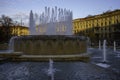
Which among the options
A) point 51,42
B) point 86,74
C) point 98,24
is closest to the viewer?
point 86,74

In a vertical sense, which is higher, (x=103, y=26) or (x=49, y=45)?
(x=103, y=26)

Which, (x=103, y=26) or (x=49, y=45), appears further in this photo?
(x=103, y=26)

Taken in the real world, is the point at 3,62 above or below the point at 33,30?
below

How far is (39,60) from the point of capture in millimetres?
16000

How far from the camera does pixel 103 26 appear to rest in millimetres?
99250

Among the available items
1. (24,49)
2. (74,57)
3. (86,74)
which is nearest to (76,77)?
(86,74)

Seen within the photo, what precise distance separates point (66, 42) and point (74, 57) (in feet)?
6.93

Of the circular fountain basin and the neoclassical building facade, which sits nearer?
the circular fountain basin

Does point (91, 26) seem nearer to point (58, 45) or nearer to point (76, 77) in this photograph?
point (58, 45)

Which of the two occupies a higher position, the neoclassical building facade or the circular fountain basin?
the neoclassical building facade

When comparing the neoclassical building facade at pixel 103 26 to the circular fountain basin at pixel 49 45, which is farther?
the neoclassical building facade at pixel 103 26

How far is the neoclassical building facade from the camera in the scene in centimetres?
8956

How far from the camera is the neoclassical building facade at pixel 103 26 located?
89.6 metres

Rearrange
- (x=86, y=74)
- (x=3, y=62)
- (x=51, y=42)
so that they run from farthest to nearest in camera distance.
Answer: (x=51, y=42) → (x=3, y=62) → (x=86, y=74)
